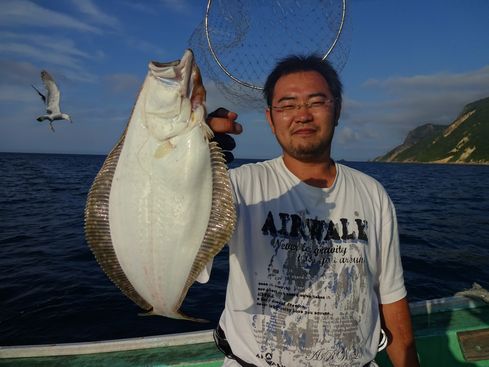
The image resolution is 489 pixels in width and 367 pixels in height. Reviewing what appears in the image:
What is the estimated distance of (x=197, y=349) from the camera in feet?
12.7

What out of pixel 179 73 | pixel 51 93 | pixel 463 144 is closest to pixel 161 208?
pixel 179 73

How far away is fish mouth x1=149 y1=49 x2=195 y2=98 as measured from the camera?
1875mm

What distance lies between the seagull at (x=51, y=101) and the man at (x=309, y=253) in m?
7.70

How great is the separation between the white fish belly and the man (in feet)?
2.79

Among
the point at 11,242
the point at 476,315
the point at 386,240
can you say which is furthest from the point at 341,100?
the point at 11,242

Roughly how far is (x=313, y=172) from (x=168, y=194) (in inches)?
61.6

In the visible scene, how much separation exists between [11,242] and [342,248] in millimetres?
13247

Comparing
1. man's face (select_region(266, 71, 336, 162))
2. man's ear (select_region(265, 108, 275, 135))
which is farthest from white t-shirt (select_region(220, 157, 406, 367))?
man's ear (select_region(265, 108, 275, 135))

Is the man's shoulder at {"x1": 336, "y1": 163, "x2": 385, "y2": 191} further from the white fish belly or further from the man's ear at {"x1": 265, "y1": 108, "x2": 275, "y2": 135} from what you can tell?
the white fish belly

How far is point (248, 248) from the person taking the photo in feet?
8.89

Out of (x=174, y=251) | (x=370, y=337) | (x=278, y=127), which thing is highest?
(x=278, y=127)

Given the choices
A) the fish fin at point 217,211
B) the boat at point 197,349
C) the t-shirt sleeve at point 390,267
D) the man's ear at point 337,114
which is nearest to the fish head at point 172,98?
→ the fish fin at point 217,211

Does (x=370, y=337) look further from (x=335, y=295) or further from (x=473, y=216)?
(x=473, y=216)

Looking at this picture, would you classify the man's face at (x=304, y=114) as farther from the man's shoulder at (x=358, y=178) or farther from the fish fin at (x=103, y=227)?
the fish fin at (x=103, y=227)
